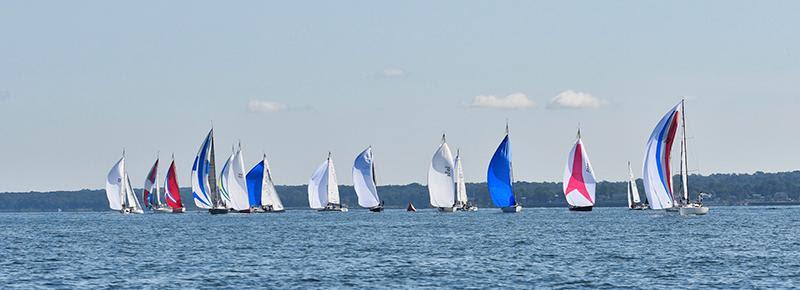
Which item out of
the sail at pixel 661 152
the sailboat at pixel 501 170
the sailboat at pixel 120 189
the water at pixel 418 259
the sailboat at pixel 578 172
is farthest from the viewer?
the sailboat at pixel 120 189

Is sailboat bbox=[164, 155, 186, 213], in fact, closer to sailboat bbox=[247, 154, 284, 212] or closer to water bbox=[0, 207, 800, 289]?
sailboat bbox=[247, 154, 284, 212]

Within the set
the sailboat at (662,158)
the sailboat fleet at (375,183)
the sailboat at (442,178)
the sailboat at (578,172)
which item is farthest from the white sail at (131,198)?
the sailboat at (662,158)

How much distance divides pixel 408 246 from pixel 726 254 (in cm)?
1641

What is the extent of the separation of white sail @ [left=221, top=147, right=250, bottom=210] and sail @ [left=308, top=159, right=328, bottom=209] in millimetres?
13311

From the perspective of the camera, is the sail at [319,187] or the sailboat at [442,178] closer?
the sailboat at [442,178]

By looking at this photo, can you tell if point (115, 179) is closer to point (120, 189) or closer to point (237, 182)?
point (120, 189)

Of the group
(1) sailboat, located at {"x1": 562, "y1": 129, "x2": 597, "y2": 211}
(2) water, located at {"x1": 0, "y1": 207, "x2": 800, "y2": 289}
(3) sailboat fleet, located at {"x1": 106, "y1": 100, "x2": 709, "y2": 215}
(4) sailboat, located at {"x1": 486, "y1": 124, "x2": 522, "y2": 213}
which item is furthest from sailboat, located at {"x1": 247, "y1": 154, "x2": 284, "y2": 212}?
(2) water, located at {"x1": 0, "y1": 207, "x2": 800, "y2": 289}

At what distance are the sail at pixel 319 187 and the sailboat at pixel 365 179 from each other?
749 centimetres

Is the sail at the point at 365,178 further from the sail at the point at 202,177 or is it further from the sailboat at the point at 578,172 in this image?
the sailboat at the point at 578,172

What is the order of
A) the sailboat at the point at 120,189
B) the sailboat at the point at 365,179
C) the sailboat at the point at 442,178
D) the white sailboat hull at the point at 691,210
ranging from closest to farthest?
the white sailboat hull at the point at 691,210
the sailboat at the point at 442,178
the sailboat at the point at 365,179
the sailboat at the point at 120,189

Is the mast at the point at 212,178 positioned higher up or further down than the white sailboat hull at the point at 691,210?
higher up

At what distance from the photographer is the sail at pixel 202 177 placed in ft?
495

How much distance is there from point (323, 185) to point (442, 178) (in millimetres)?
24847

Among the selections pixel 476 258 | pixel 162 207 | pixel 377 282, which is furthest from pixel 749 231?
pixel 162 207
